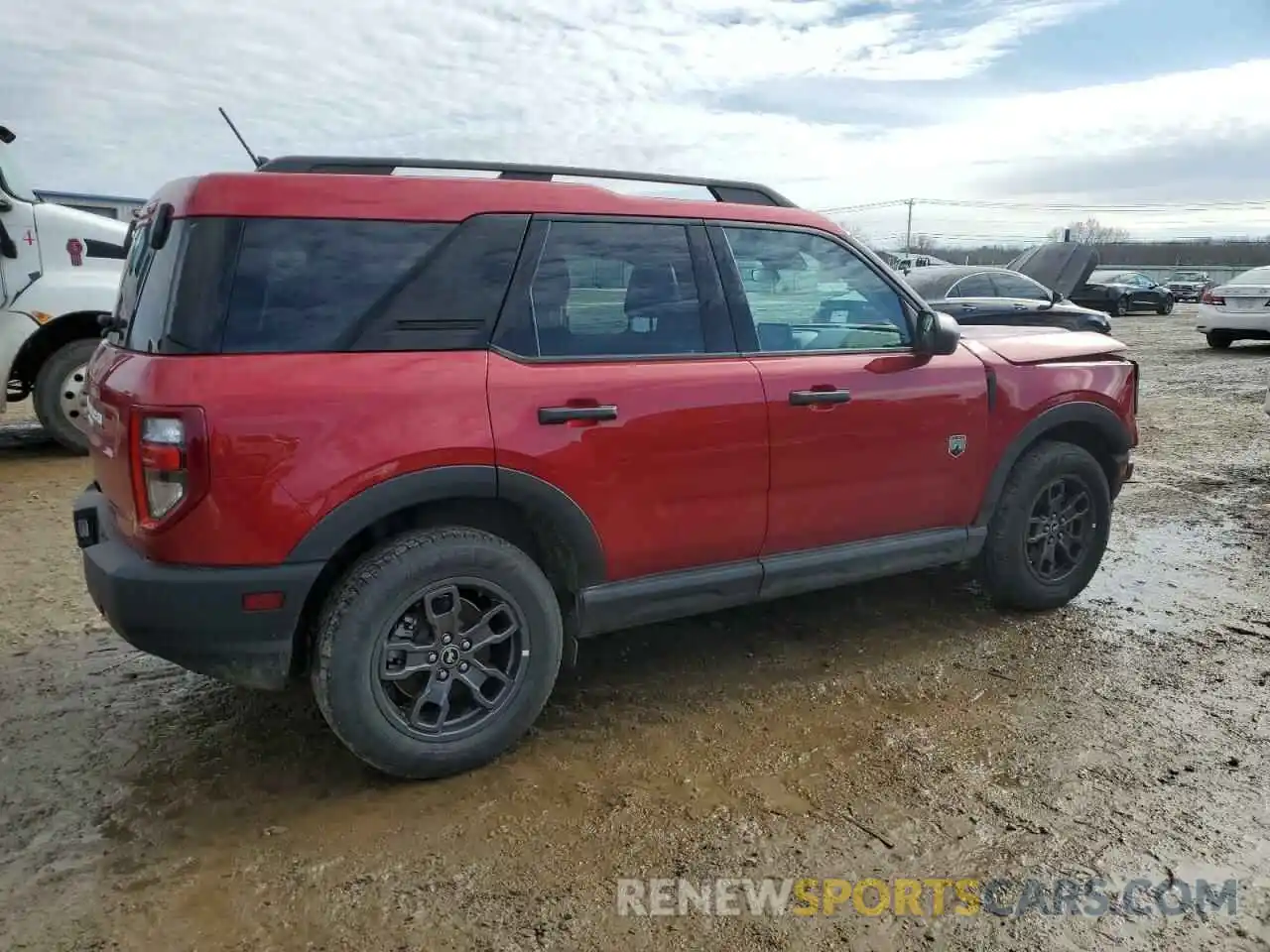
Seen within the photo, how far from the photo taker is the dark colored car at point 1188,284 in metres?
41.2

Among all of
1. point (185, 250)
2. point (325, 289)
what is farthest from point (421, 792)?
point (185, 250)

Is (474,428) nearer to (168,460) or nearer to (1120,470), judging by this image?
(168,460)

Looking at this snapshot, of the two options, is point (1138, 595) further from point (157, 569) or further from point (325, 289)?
point (157, 569)

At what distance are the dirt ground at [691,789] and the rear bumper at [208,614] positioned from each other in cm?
50

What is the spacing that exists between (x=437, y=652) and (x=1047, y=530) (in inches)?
117

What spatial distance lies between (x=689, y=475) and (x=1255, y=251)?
73.9 metres

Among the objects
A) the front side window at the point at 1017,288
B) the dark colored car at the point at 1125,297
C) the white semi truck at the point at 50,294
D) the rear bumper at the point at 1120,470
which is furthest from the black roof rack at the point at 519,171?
the dark colored car at the point at 1125,297

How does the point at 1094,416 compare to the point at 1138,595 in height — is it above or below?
above

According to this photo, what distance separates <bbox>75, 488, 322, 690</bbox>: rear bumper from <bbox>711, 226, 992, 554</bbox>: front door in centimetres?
178

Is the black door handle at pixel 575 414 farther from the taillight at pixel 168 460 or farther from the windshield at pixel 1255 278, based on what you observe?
the windshield at pixel 1255 278

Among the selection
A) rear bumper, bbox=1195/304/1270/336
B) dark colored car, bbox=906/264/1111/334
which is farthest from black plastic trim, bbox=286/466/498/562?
rear bumper, bbox=1195/304/1270/336

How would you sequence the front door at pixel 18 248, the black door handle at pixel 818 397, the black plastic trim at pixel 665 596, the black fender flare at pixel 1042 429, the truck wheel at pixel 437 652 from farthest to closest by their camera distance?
the front door at pixel 18 248 < the black fender flare at pixel 1042 429 < the black door handle at pixel 818 397 < the black plastic trim at pixel 665 596 < the truck wheel at pixel 437 652

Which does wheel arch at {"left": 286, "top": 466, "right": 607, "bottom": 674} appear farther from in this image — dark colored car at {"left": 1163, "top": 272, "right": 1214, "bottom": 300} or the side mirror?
dark colored car at {"left": 1163, "top": 272, "right": 1214, "bottom": 300}

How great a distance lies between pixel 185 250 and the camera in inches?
110
